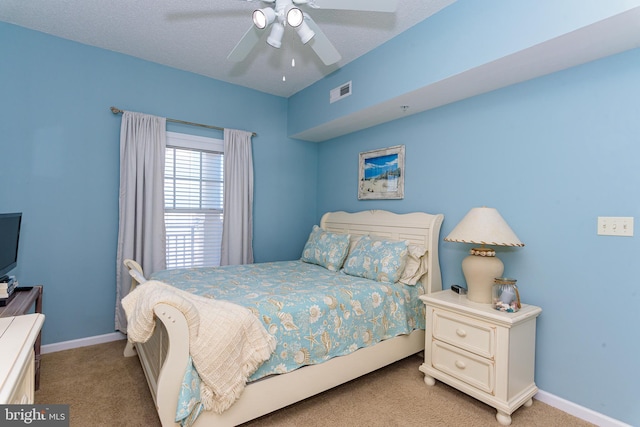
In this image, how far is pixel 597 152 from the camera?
1.98 meters

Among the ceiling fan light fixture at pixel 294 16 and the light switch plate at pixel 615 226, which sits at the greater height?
the ceiling fan light fixture at pixel 294 16

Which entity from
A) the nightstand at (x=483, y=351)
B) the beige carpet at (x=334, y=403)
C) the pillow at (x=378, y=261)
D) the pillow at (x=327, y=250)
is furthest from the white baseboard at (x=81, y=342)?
the nightstand at (x=483, y=351)

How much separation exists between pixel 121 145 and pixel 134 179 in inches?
13.2

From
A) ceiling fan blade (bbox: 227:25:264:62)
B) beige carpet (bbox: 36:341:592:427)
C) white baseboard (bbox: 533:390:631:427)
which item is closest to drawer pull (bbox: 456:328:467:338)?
beige carpet (bbox: 36:341:592:427)

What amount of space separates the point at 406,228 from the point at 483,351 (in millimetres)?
1225

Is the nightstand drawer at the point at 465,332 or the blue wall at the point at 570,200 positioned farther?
the nightstand drawer at the point at 465,332

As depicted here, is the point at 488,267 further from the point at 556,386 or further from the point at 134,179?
the point at 134,179

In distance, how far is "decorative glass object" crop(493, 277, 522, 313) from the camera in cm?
205

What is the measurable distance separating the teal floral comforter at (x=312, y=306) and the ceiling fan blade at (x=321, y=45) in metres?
1.70

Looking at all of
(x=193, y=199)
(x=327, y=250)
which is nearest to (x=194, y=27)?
(x=193, y=199)

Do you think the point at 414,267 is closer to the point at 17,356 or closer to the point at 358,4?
the point at 358,4

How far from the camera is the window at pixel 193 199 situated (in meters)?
3.36

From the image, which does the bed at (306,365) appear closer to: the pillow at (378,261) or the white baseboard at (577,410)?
the pillow at (378,261)

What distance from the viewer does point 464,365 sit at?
2145mm
